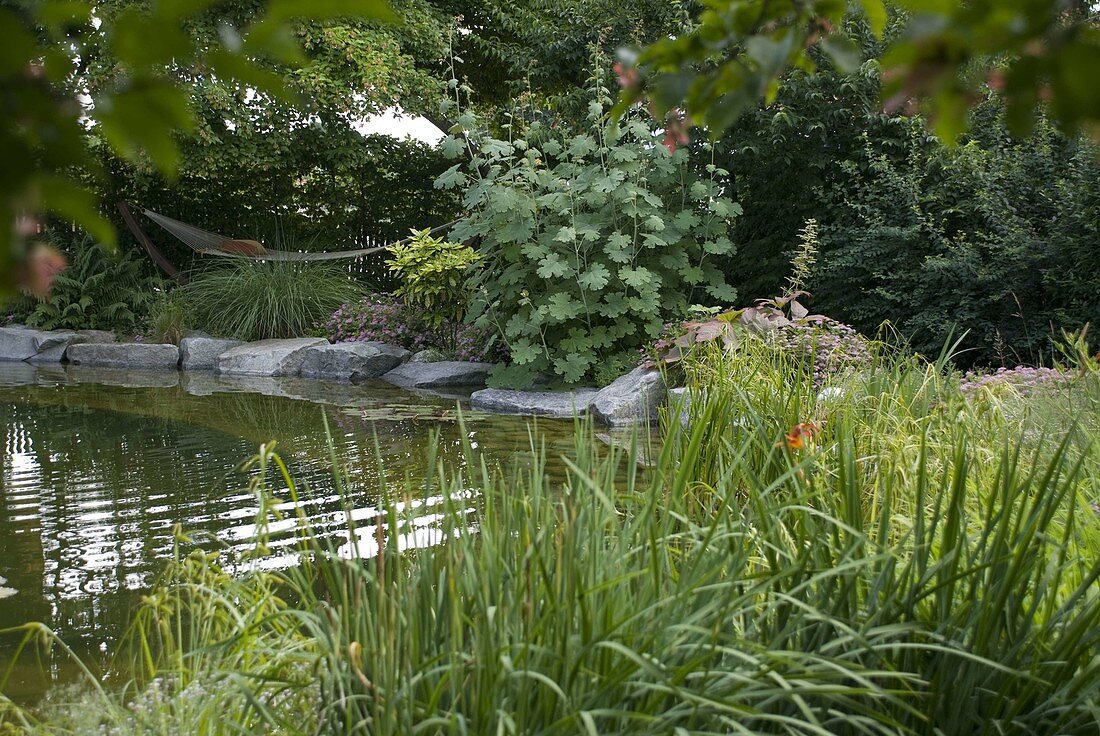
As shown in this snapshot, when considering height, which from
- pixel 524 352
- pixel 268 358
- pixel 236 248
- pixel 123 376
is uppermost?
pixel 236 248

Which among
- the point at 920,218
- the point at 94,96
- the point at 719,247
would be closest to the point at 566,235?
the point at 719,247

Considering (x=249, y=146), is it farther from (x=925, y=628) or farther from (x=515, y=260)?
(x=925, y=628)

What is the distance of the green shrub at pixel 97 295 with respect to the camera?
11461 millimetres

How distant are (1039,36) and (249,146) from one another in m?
11.7

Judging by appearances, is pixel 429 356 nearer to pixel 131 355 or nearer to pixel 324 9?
pixel 131 355

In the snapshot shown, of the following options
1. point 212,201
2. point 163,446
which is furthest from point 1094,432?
point 212,201

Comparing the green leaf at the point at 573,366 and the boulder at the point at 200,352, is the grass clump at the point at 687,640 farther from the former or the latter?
the boulder at the point at 200,352

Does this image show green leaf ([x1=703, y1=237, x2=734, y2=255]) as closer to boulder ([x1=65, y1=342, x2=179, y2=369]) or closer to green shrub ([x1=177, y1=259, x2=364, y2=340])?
green shrub ([x1=177, y1=259, x2=364, y2=340])

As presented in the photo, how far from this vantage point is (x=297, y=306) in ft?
35.7

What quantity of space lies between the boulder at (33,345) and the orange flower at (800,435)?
10.4 metres

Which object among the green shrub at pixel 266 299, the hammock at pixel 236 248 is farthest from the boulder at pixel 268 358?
the hammock at pixel 236 248

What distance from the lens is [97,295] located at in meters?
11.9

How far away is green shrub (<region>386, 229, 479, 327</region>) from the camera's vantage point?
855 centimetres

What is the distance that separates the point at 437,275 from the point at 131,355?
13.0 feet
